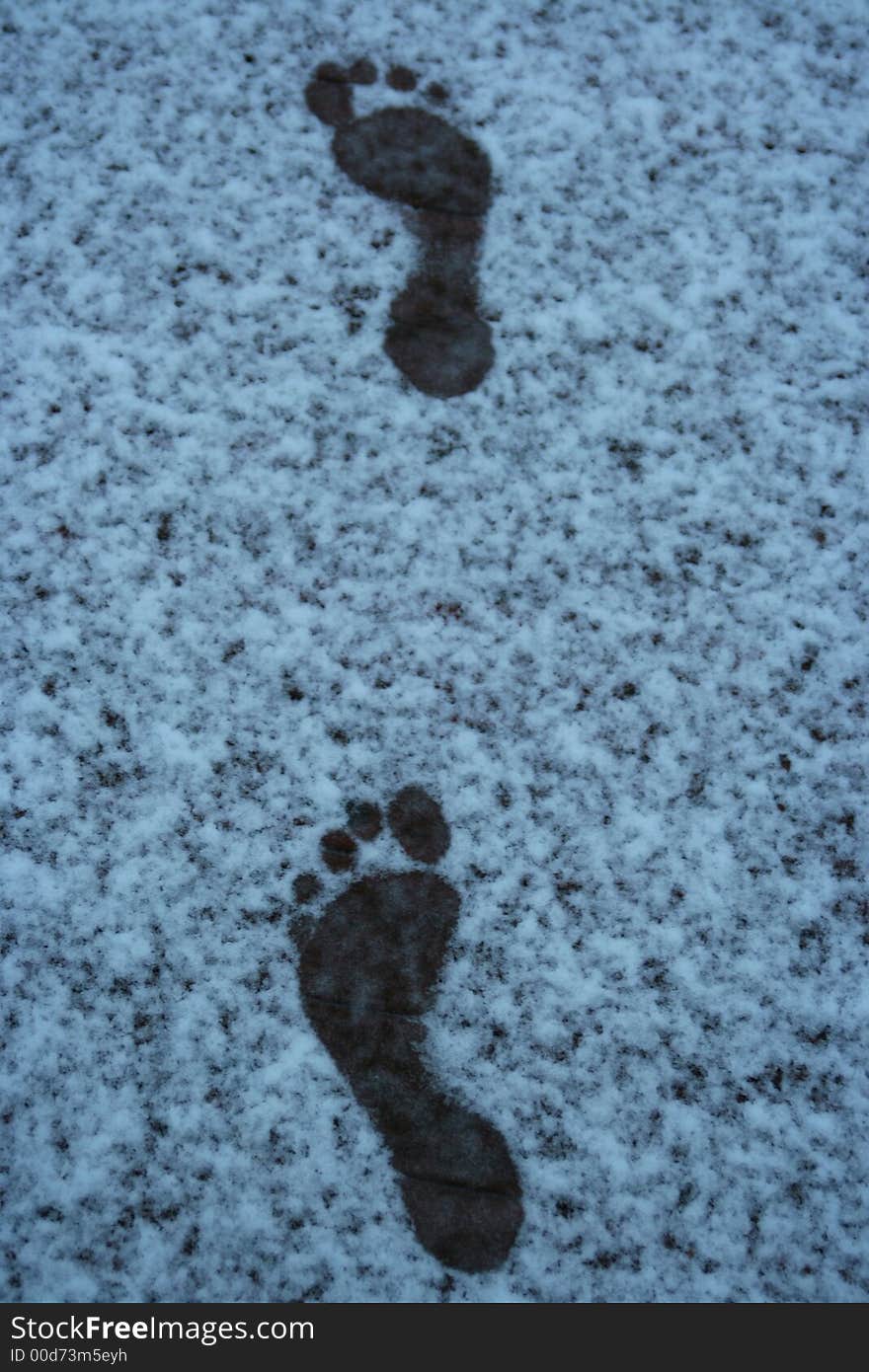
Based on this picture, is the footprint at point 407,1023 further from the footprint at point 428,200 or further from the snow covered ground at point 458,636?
the footprint at point 428,200

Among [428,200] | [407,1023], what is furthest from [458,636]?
[428,200]

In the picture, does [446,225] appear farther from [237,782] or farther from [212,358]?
[237,782]

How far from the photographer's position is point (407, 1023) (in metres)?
1.13

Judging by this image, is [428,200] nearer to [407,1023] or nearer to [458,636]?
[458,636]

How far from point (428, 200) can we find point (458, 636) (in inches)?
28.4

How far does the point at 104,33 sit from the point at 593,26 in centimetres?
84

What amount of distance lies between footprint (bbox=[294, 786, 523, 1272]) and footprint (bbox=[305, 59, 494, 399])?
0.72 meters

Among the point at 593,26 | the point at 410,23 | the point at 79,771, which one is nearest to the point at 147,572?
the point at 79,771

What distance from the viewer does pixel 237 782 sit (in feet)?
3.99

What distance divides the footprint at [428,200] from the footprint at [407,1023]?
0.72 metres

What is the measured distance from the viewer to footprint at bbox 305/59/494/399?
4.38ft

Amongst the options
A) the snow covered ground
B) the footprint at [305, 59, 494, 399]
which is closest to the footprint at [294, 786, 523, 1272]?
the snow covered ground

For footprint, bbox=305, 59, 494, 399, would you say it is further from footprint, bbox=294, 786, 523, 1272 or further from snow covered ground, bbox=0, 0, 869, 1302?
footprint, bbox=294, 786, 523, 1272

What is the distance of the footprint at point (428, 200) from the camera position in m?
1.34
